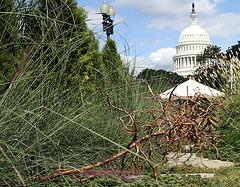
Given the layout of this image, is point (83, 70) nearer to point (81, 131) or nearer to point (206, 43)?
point (81, 131)

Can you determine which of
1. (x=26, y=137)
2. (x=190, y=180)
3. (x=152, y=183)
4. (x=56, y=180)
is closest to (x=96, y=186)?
(x=56, y=180)

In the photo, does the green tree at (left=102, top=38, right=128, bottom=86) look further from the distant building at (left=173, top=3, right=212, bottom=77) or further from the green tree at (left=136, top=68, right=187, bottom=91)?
the distant building at (left=173, top=3, right=212, bottom=77)

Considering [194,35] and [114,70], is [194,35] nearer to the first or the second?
[194,35]

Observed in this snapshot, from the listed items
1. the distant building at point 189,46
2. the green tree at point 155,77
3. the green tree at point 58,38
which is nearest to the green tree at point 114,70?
the green tree at point 58,38

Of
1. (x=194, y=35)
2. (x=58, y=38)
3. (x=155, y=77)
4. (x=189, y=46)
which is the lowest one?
(x=155, y=77)

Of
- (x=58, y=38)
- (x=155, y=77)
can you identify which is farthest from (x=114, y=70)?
(x=58, y=38)

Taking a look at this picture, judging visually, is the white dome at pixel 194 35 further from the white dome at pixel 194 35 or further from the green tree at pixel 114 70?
the green tree at pixel 114 70

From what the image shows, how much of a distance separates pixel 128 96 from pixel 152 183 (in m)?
1.21

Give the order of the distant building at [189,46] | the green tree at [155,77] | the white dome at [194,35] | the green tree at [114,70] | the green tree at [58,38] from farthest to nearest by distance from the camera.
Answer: the white dome at [194,35] < the distant building at [189,46] < the green tree at [155,77] < the green tree at [114,70] < the green tree at [58,38]

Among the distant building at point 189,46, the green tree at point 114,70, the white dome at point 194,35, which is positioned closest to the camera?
the green tree at point 114,70

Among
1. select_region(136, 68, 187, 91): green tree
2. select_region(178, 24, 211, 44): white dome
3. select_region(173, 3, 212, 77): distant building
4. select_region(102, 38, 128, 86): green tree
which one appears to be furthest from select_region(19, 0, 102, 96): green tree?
select_region(178, 24, 211, 44): white dome

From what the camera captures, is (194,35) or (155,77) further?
(194,35)

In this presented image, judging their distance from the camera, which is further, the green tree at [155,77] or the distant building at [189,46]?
the distant building at [189,46]

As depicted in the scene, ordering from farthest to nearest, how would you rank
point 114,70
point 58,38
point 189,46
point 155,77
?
point 189,46
point 155,77
point 114,70
point 58,38
